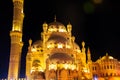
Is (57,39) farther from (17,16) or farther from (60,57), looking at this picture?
(17,16)

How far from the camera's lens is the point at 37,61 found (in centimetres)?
4188

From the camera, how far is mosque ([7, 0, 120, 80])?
37250 mm

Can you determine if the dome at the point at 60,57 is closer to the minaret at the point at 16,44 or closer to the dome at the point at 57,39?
the dome at the point at 57,39

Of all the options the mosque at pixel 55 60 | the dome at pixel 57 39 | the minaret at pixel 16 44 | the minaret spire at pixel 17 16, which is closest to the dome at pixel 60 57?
the mosque at pixel 55 60

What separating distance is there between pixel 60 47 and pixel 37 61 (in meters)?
4.83

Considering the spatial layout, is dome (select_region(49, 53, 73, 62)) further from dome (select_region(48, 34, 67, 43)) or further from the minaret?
the minaret

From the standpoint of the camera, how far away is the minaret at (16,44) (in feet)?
131

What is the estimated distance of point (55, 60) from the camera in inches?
1470

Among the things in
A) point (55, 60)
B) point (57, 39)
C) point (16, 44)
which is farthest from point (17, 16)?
point (55, 60)

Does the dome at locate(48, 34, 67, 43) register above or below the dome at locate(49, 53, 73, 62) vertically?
above

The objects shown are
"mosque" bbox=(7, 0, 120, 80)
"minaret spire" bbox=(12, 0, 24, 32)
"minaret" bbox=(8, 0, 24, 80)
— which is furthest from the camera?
"minaret spire" bbox=(12, 0, 24, 32)

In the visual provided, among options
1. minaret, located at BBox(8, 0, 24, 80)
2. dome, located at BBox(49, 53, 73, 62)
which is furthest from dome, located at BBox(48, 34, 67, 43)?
minaret, located at BBox(8, 0, 24, 80)

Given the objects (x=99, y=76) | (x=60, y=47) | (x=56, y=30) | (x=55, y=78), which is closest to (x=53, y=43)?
(x=60, y=47)

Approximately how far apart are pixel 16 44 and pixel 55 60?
874cm
